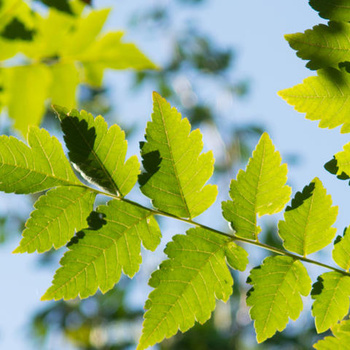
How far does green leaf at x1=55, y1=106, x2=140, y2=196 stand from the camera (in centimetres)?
78

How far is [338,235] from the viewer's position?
0.82m

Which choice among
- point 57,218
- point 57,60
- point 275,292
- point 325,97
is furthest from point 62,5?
point 275,292

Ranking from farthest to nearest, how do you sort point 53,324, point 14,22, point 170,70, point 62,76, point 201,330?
1. point 170,70
2. point 53,324
3. point 201,330
4. point 62,76
5. point 14,22

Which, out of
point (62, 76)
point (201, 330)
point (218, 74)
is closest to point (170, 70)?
point (218, 74)

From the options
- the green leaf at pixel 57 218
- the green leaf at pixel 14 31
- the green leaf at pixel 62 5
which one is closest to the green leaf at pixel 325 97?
the green leaf at pixel 57 218

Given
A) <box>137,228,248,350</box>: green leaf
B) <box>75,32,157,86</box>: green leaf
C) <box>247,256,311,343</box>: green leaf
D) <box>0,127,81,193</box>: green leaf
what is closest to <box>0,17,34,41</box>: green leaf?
<box>75,32,157,86</box>: green leaf

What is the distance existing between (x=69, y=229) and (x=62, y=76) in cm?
90

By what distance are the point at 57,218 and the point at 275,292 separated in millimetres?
447

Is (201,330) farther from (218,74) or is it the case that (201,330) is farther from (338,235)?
(338,235)

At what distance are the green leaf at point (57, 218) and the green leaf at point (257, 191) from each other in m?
0.27

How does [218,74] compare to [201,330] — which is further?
[218,74]

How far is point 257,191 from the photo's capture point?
2.75 feet

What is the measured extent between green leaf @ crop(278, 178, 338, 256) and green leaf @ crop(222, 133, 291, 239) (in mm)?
30

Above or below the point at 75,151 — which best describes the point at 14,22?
above
